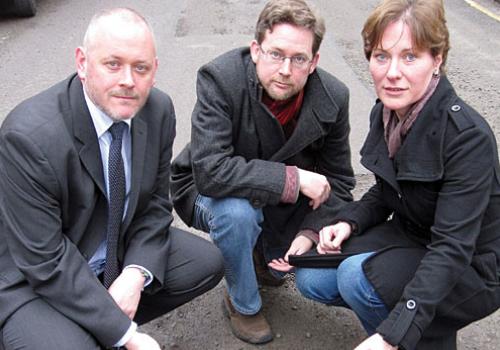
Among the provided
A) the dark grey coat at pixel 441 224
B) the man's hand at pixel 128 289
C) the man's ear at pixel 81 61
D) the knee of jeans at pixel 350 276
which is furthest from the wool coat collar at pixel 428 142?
the man's ear at pixel 81 61

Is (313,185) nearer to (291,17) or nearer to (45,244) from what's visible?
(291,17)

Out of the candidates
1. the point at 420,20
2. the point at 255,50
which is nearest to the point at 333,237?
the point at 255,50

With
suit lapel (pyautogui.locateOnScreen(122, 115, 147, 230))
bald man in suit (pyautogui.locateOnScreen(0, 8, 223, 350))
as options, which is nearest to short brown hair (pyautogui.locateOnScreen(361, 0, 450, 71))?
bald man in suit (pyautogui.locateOnScreen(0, 8, 223, 350))

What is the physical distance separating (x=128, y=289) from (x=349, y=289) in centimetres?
83

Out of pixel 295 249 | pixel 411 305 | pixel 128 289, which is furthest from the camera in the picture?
pixel 295 249

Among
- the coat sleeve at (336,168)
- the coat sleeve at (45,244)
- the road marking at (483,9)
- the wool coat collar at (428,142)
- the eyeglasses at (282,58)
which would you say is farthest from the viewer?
the road marking at (483,9)

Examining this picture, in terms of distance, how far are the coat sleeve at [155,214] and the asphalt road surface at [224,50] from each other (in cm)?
55

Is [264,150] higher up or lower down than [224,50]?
higher up

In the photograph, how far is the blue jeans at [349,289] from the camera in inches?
91.3

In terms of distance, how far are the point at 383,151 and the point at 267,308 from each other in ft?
3.44

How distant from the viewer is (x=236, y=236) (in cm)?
257

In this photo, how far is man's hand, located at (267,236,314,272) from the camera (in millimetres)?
2688

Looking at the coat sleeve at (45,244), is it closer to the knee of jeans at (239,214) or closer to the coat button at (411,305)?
the knee of jeans at (239,214)

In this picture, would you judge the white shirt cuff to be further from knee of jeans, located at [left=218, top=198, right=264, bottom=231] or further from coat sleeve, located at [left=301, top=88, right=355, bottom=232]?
coat sleeve, located at [left=301, top=88, right=355, bottom=232]
